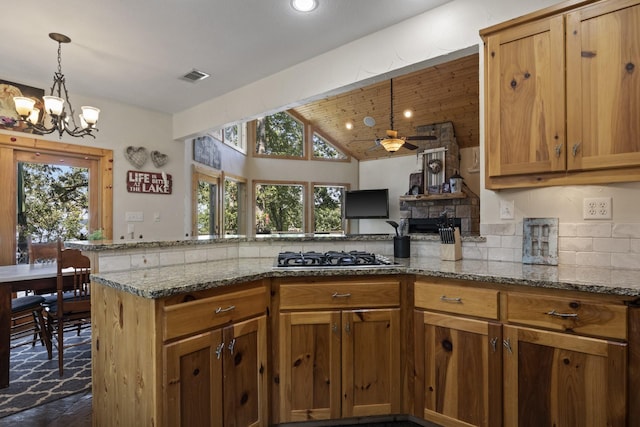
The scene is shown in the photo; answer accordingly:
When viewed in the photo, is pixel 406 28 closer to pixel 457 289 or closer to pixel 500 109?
pixel 500 109

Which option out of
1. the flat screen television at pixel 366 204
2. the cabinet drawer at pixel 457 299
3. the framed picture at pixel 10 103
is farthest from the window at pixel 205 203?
the cabinet drawer at pixel 457 299

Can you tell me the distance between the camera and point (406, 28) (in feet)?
7.59

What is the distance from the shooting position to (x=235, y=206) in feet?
23.3

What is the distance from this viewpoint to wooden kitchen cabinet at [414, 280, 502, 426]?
152cm

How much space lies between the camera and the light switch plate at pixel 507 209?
1.95 meters

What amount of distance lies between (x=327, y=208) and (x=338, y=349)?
259 inches

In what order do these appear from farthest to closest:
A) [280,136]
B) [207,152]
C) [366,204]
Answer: [280,136], [366,204], [207,152]

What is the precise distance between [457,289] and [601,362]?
570 millimetres

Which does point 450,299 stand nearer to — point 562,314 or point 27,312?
point 562,314

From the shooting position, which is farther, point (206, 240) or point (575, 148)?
point (206, 240)

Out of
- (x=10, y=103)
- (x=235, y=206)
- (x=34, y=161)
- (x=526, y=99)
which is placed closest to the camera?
(x=526, y=99)

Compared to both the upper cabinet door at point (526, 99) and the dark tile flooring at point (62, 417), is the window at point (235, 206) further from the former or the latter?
the upper cabinet door at point (526, 99)

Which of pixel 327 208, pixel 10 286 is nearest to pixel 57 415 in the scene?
pixel 10 286

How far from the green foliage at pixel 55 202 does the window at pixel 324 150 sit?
17.0 feet
